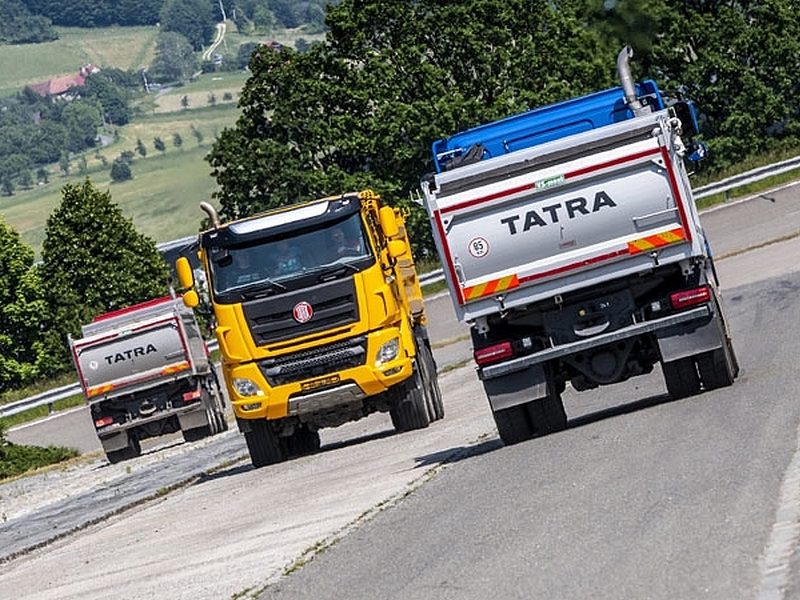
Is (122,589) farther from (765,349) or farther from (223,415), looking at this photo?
(223,415)

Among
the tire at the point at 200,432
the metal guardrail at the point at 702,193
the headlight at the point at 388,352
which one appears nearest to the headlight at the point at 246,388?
the headlight at the point at 388,352

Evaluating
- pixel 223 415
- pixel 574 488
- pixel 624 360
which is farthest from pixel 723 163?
pixel 574 488

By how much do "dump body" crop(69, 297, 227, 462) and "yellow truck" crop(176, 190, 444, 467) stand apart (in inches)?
568

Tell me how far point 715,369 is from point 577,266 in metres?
1.78

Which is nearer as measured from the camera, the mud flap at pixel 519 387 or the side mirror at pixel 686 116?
the mud flap at pixel 519 387

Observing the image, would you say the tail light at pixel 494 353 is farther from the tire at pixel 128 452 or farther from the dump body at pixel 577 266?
the tire at pixel 128 452

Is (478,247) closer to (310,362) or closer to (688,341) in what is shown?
(688,341)

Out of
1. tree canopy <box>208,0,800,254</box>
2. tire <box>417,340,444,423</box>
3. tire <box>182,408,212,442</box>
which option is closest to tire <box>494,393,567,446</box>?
tire <box>417,340,444,423</box>

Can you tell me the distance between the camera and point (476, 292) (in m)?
17.4

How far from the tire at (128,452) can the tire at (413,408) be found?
42.7 feet

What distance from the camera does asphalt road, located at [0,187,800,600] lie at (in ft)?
33.2

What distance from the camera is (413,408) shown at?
2339cm

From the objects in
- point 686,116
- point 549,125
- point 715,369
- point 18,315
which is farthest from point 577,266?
point 18,315

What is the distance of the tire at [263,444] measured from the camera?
918 inches
